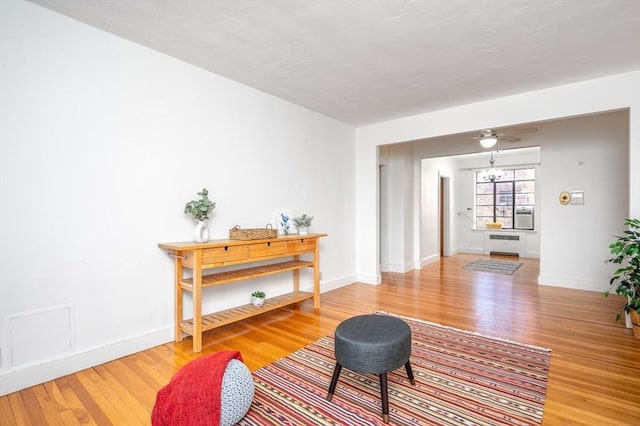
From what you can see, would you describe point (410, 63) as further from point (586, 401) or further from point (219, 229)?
point (586, 401)

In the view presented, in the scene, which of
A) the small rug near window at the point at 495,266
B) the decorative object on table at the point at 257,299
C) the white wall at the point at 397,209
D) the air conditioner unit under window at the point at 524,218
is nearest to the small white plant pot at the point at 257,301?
the decorative object on table at the point at 257,299

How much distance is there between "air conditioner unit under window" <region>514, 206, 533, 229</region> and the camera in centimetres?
838

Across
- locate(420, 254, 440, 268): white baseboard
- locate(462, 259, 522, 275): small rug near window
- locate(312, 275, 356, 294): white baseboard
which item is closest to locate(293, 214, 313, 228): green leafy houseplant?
locate(312, 275, 356, 294): white baseboard

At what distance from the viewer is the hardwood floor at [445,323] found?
191 centimetres

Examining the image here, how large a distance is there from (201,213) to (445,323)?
2825mm

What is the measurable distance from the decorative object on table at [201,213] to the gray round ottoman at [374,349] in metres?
1.61

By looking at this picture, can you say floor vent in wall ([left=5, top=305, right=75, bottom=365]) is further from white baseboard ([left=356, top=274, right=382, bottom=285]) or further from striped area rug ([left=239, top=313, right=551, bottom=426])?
white baseboard ([left=356, top=274, right=382, bottom=285])

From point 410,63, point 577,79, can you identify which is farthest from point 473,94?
point 410,63

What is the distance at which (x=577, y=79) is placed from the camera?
3.42 meters

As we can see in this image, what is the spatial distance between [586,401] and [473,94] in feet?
10.8

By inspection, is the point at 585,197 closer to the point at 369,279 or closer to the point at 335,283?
the point at 369,279

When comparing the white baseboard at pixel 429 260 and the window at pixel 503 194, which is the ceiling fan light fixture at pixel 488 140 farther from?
the window at pixel 503 194

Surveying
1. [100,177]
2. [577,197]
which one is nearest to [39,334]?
[100,177]

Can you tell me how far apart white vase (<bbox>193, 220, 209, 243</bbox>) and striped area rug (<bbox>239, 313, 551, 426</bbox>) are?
130 cm
